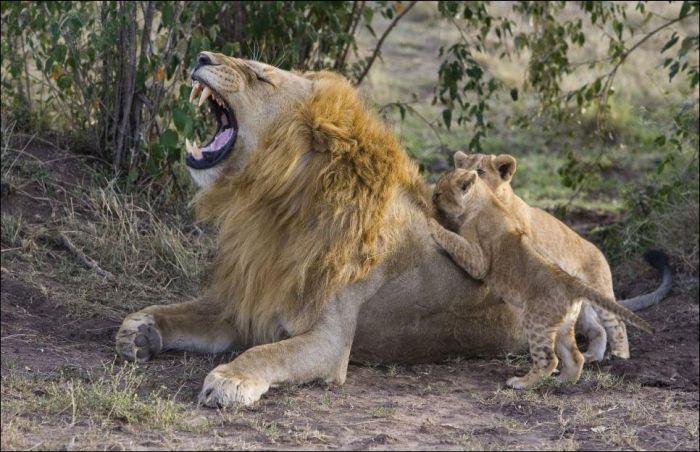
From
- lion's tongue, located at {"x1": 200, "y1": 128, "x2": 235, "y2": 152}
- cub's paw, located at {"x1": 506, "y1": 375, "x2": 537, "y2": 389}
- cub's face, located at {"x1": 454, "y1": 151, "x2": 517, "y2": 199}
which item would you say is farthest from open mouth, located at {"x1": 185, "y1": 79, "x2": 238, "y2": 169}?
cub's paw, located at {"x1": 506, "y1": 375, "x2": 537, "y2": 389}

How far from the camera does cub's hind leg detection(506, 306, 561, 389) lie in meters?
4.49

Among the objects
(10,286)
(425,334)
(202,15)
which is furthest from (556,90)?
(10,286)

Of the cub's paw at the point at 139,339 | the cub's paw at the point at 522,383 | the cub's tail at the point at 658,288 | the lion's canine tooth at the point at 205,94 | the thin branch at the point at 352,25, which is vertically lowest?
the cub's paw at the point at 139,339

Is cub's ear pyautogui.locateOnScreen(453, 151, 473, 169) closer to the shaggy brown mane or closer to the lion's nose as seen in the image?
the shaggy brown mane

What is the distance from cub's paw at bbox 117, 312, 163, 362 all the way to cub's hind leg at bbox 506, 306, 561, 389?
4.41 ft

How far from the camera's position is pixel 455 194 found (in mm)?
4754

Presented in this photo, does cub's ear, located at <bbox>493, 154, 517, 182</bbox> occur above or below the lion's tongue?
above

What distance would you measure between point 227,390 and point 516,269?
4.22 feet

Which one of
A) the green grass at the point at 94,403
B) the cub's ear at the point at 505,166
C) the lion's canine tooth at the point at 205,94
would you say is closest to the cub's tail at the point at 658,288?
the cub's ear at the point at 505,166

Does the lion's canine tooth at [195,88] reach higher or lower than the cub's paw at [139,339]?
higher

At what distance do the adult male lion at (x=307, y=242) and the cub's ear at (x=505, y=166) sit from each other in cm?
40

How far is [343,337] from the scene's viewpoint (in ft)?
14.4

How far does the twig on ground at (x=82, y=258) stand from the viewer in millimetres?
5648

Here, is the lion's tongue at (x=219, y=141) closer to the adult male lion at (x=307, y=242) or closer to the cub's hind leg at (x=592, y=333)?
the adult male lion at (x=307, y=242)
